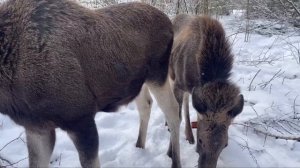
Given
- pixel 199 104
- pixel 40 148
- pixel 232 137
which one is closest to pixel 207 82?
pixel 199 104

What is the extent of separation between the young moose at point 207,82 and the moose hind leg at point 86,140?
3.56ft

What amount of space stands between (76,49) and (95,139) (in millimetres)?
877

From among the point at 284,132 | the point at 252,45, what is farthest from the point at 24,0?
the point at 252,45

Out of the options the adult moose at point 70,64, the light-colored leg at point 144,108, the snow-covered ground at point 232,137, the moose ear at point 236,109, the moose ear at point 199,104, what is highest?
the adult moose at point 70,64

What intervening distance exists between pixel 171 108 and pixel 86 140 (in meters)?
1.60

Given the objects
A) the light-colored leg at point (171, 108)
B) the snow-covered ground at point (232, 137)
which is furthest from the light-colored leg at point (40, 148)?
the light-colored leg at point (171, 108)

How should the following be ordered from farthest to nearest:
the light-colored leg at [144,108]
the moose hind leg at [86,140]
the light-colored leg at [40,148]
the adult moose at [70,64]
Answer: the light-colored leg at [144,108] < the light-colored leg at [40,148] < the moose hind leg at [86,140] < the adult moose at [70,64]

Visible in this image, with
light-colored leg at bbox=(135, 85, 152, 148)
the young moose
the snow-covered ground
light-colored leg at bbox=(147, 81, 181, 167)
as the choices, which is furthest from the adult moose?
the snow-covered ground

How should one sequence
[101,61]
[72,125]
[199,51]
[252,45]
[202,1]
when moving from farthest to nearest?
[252,45] → [202,1] → [199,51] → [101,61] → [72,125]

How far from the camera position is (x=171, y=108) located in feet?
16.8

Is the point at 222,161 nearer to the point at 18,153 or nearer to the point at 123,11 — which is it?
the point at 123,11

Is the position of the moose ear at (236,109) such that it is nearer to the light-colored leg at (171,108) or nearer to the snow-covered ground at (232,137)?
the snow-covered ground at (232,137)

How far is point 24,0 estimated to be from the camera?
12.1 feet

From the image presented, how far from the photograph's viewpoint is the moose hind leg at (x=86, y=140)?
3.75 metres
